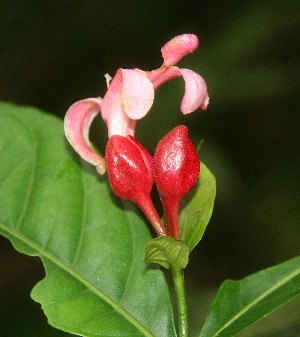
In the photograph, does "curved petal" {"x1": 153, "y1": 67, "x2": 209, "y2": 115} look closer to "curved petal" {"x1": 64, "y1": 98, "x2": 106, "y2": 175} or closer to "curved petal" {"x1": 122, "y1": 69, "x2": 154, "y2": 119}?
"curved petal" {"x1": 122, "y1": 69, "x2": 154, "y2": 119}

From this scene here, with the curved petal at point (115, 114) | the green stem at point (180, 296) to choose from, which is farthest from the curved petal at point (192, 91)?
the green stem at point (180, 296)

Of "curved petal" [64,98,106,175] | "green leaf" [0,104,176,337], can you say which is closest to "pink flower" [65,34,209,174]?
"curved petal" [64,98,106,175]

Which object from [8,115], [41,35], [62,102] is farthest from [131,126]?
[41,35]

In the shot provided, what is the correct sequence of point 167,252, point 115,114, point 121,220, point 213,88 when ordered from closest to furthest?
point 167,252, point 115,114, point 121,220, point 213,88

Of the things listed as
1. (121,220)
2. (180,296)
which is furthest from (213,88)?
(180,296)

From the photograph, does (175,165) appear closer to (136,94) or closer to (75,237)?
(136,94)

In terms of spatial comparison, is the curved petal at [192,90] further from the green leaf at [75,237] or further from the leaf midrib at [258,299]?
the leaf midrib at [258,299]

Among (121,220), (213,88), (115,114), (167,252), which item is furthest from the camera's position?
(213,88)
